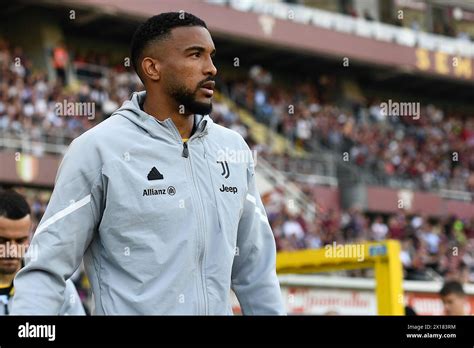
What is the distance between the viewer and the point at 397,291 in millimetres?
8180

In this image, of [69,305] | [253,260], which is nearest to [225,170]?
[253,260]

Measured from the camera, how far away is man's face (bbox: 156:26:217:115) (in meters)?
3.57

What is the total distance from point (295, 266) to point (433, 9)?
29.4 m

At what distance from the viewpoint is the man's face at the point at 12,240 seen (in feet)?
16.7

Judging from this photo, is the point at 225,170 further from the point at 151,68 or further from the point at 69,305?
the point at 69,305

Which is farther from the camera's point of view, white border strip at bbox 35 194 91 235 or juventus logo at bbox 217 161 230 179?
juventus logo at bbox 217 161 230 179

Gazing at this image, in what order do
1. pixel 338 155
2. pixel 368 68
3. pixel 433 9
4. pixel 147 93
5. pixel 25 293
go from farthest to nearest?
pixel 433 9
pixel 368 68
pixel 338 155
pixel 147 93
pixel 25 293

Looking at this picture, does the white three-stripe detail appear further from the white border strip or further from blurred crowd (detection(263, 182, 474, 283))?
blurred crowd (detection(263, 182, 474, 283))

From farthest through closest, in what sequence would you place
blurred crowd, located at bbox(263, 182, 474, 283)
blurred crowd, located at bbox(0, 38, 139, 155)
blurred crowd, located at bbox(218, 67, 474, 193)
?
blurred crowd, located at bbox(218, 67, 474, 193) → blurred crowd, located at bbox(0, 38, 139, 155) → blurred crowd, located at bbox(263, 182, 474, 283)

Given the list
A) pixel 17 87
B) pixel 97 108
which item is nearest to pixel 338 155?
pixel 97 108

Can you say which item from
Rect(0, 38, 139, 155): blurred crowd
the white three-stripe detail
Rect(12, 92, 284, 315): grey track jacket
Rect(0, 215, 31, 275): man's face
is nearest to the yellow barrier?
Rect(0, 215, 31, 275): man's face

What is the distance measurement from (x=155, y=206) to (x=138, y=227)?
0.26ft

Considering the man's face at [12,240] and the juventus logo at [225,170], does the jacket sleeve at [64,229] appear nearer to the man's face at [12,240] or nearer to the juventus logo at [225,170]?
the juventus logo at [225,170]

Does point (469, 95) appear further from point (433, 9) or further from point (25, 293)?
point (25, 293)
